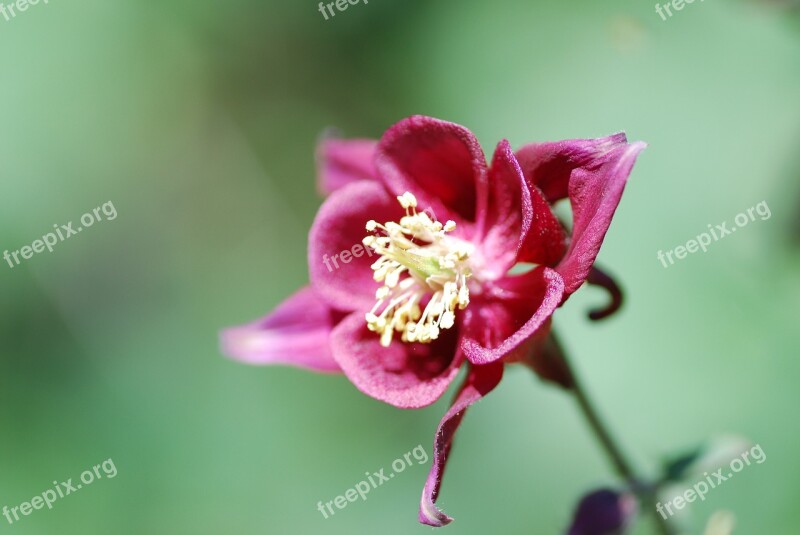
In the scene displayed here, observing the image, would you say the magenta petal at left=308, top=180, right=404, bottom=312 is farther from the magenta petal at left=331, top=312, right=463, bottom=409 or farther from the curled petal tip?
the curled petal tip

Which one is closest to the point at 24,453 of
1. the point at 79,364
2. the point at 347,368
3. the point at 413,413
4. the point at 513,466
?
the point at 79,364

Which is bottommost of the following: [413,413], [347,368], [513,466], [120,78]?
[513,466]

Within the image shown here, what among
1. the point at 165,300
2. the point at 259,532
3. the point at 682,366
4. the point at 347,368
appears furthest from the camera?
the point at 165,300

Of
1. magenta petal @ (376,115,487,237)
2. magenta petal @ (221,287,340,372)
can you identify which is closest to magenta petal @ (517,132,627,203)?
magenta petal @ (376,115,487,237)

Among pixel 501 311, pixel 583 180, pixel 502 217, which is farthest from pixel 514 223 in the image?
pixel 583 180

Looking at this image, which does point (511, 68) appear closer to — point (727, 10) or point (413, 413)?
point (727, 10)

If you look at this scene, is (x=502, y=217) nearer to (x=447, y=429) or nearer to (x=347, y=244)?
(x=347, y=244)
